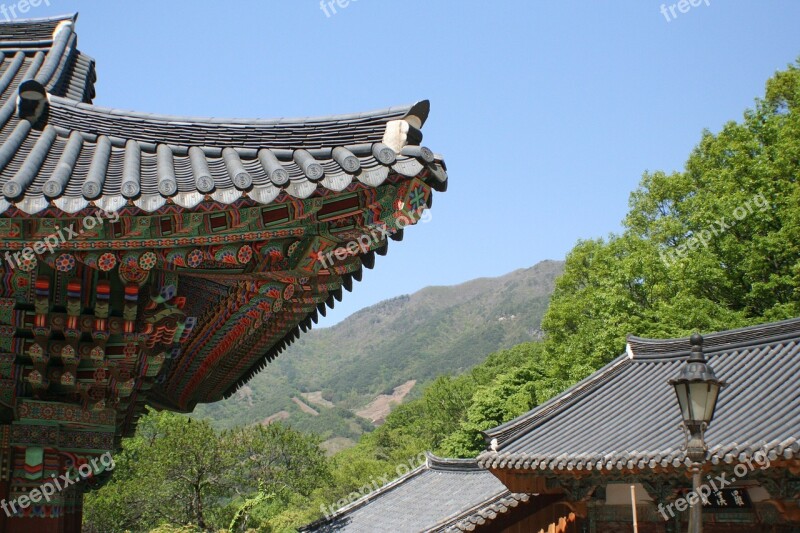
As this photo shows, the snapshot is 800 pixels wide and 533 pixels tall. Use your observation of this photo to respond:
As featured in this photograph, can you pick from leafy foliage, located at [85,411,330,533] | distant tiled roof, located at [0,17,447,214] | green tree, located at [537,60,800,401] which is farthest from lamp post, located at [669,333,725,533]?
leafy foliage, located at [85,411,330,533]

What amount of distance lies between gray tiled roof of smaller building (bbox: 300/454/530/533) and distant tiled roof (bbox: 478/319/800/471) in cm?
279

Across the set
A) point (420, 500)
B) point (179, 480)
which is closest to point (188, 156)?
point (420, 500)

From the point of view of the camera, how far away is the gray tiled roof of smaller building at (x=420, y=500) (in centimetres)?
1622

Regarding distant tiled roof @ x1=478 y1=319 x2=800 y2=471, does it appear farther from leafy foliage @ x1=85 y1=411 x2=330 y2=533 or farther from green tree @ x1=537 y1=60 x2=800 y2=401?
leafy foliage @ x1=85 y1=411 x2=330 y2=533

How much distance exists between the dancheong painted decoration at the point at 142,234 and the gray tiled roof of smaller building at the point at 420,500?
1030 centimetres

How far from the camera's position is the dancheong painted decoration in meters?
3.39

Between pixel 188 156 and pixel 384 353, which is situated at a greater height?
pixel 188 156

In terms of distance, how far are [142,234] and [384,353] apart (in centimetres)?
15791

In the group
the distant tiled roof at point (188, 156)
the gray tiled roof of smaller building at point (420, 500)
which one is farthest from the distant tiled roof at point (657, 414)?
the distant tiled roof at point (188, 156)

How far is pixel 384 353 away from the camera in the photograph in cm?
16038

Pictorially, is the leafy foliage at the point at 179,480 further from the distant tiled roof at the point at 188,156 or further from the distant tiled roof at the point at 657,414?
the distant tiled roof at the point at 188,156

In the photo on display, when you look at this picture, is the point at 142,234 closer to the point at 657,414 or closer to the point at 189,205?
the point at 189,205

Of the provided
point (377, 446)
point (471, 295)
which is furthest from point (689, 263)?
point (471, 295)

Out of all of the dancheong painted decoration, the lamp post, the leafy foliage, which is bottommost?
the leafy foliage
